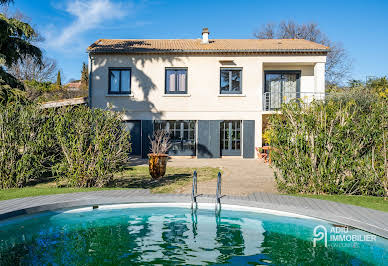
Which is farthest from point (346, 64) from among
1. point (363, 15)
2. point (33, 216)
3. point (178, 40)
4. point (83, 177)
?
point (33, 216)

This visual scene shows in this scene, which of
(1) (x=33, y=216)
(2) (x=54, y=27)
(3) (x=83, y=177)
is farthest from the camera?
(2) (x=54, y=27)

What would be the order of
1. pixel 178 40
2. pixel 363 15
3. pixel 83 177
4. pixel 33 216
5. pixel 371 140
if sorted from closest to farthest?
pixel 33 216, pixel 371 140, pixel 83 177, pixel 178 40, pixel 363 15

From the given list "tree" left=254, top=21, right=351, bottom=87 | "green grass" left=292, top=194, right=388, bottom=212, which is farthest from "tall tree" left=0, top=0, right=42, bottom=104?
"tree" left=254, top=21, right=351, bottom=87

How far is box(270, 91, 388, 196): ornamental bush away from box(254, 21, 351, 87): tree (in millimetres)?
27246

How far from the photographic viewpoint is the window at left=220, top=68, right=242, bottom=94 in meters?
18.9

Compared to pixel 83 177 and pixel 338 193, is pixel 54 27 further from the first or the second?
pixel 338 193

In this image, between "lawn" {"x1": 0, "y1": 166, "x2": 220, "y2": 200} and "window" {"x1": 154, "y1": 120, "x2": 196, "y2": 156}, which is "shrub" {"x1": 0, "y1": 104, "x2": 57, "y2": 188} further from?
"window" {"x1": 154, "y1": 120, "x2": 196, "y2": 156}

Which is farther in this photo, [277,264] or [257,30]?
[257,30]

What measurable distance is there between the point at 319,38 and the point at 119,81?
79.5ft

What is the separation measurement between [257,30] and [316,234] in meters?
32.7

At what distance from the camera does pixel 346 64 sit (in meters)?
33.0

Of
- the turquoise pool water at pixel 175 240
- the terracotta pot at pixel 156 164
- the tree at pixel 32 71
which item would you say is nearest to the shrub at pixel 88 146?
the terracotta pot at pixel 156 164

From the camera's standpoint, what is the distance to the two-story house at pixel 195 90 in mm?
18516

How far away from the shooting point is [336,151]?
24.0 feet
